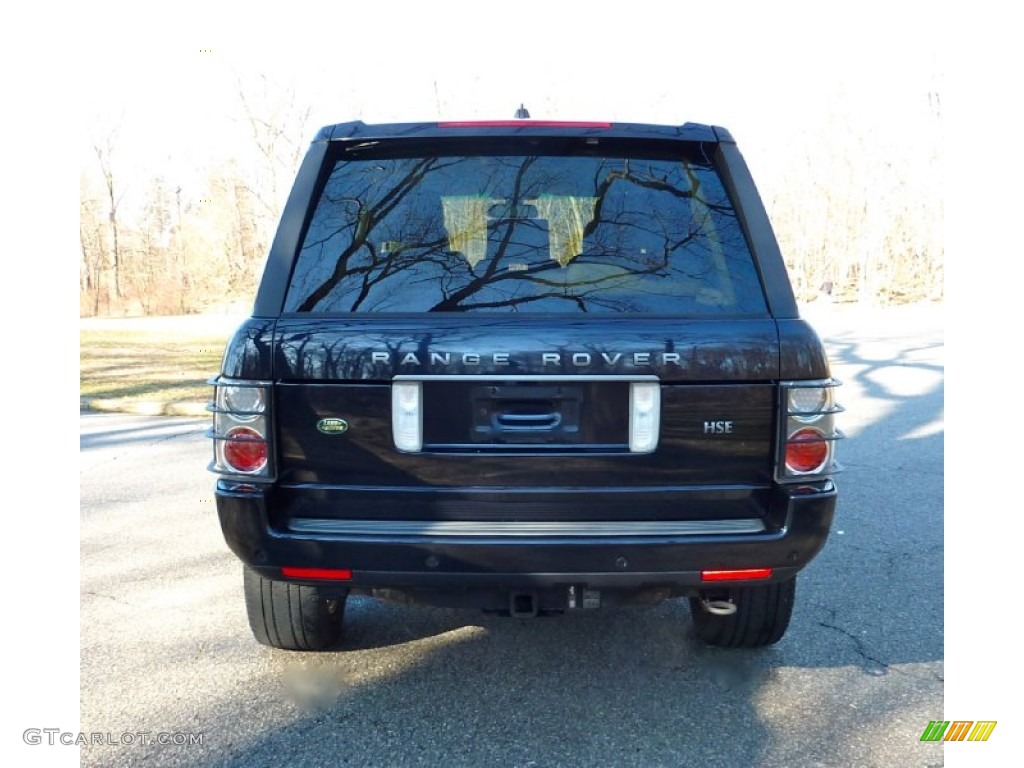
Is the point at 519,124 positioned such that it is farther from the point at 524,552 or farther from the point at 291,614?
the point at 291,614

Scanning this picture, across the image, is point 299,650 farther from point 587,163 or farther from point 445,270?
point 587,163

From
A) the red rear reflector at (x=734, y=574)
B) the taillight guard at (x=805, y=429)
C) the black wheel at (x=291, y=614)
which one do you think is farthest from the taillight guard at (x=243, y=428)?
the taillight guard at (x=805, y=429)

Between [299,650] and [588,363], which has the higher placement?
[588,363]

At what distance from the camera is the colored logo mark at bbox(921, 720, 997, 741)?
2668 mm

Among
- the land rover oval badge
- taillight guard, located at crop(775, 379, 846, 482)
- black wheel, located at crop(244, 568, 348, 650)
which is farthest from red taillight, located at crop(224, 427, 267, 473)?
taillight guard, located at crop(775, 379, 846, 482)

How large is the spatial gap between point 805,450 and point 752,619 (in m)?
0.99

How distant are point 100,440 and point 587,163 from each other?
715cm

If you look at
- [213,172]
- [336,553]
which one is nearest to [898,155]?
[213,172]

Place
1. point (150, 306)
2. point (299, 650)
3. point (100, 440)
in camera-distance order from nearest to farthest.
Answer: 1. point (299, 650)
2. point (100, 440)
3. point (150, 306)

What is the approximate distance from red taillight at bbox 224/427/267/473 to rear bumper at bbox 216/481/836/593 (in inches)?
3.1

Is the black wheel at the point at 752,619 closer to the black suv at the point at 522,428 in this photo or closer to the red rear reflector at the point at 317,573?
the black suv at the point at 522,428

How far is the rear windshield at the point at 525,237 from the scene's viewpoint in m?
2.54

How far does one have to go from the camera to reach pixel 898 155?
1347 inches

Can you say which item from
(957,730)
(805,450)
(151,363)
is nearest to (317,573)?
(805,450)
